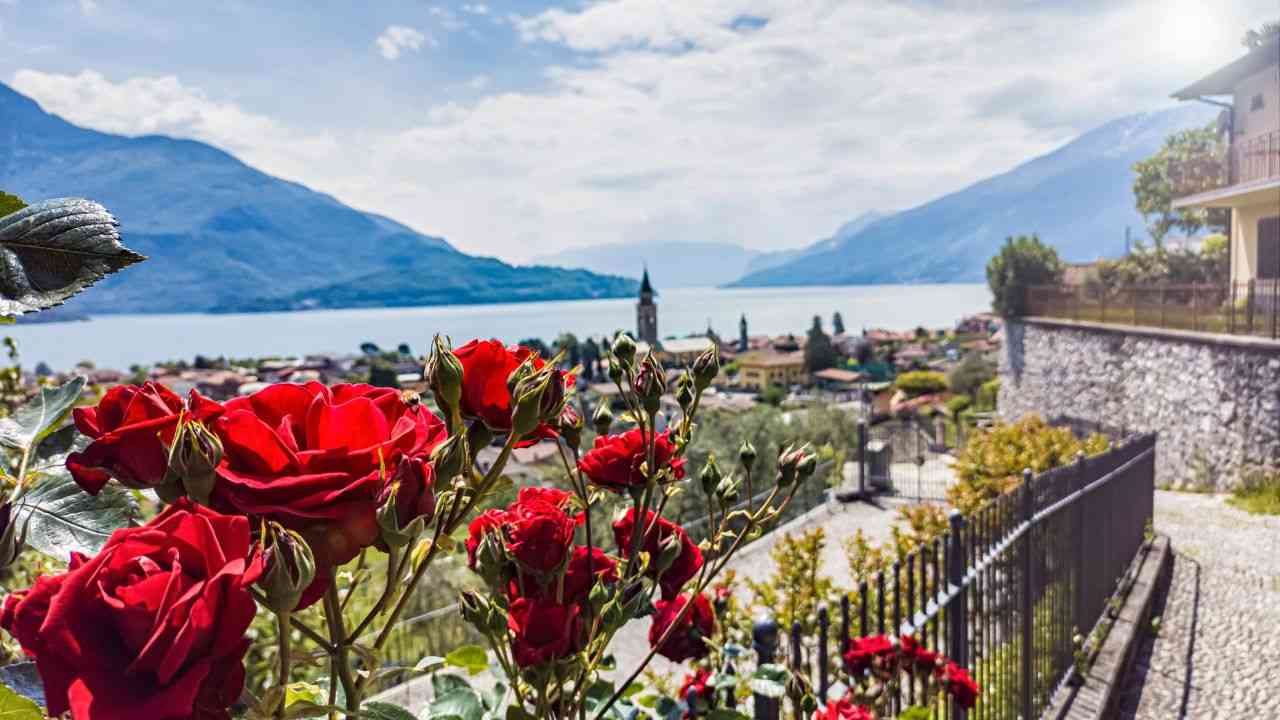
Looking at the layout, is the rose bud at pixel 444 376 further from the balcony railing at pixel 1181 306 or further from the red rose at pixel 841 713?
the balcony railing at pixel 1181 306

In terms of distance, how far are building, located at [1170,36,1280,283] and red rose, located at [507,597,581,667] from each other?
58.1 ft

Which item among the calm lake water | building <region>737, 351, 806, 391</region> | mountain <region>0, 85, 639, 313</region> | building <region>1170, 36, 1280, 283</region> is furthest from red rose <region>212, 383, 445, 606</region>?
mountain <region>0, 85, 639, 313</region>

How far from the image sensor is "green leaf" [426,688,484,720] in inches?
42.7

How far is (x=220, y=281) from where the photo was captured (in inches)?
5497

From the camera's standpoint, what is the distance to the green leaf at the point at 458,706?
109 centimetres

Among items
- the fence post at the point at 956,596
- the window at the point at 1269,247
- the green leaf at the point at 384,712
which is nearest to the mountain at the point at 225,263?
the window at the point at 1269,247

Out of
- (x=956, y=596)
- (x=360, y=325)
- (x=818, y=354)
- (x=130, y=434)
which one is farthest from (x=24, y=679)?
(x=360, y=325)

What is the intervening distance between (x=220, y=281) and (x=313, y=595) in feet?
522

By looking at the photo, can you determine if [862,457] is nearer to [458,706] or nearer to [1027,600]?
[1027,600]

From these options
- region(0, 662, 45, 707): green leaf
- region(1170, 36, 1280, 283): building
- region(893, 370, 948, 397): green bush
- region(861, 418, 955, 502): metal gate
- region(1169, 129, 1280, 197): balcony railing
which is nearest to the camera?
region(0, 662, 45, 707): green leaf

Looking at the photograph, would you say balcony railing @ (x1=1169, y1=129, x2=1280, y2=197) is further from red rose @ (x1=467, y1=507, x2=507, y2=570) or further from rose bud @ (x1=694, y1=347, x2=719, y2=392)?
red rose @ (x1=467, y1=507, x2=507, y2=570)

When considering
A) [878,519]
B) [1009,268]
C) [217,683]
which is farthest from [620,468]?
[1009,268]

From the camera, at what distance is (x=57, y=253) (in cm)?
63

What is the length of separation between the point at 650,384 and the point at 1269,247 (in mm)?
19860
